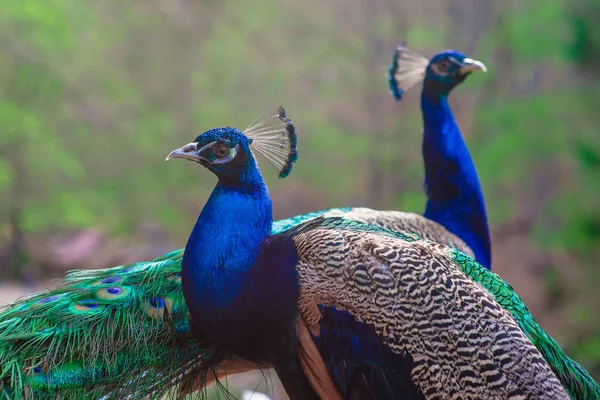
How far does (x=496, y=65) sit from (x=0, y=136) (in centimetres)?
551

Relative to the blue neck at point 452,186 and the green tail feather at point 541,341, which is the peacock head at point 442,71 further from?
the green tail feather at point 541,341

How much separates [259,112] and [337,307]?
578 cm

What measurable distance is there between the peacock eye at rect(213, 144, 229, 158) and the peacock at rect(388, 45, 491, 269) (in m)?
1.62

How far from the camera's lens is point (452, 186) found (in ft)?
11.5

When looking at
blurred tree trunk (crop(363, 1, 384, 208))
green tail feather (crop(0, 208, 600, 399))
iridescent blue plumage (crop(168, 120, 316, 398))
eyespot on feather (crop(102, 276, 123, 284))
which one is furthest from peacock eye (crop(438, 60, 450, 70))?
blurred tree trunk (crop(363, 1, 384, 208))

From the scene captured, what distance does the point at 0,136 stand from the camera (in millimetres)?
7012

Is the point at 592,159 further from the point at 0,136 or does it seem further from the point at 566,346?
the point at 0,136

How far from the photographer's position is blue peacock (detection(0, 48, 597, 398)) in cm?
218

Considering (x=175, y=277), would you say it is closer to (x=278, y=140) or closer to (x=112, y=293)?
(x=112, y=293)

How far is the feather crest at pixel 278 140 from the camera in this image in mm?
2279

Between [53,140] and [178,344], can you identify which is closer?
[178,344]

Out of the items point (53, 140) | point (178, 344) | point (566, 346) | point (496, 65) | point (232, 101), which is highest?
point (496, 65)

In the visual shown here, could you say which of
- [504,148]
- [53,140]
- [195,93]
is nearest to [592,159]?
[504,148]

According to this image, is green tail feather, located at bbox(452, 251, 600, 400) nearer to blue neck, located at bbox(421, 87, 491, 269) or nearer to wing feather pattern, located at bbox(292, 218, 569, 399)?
wing feather pattern, located at bbox(292, 218, 569, 399)
